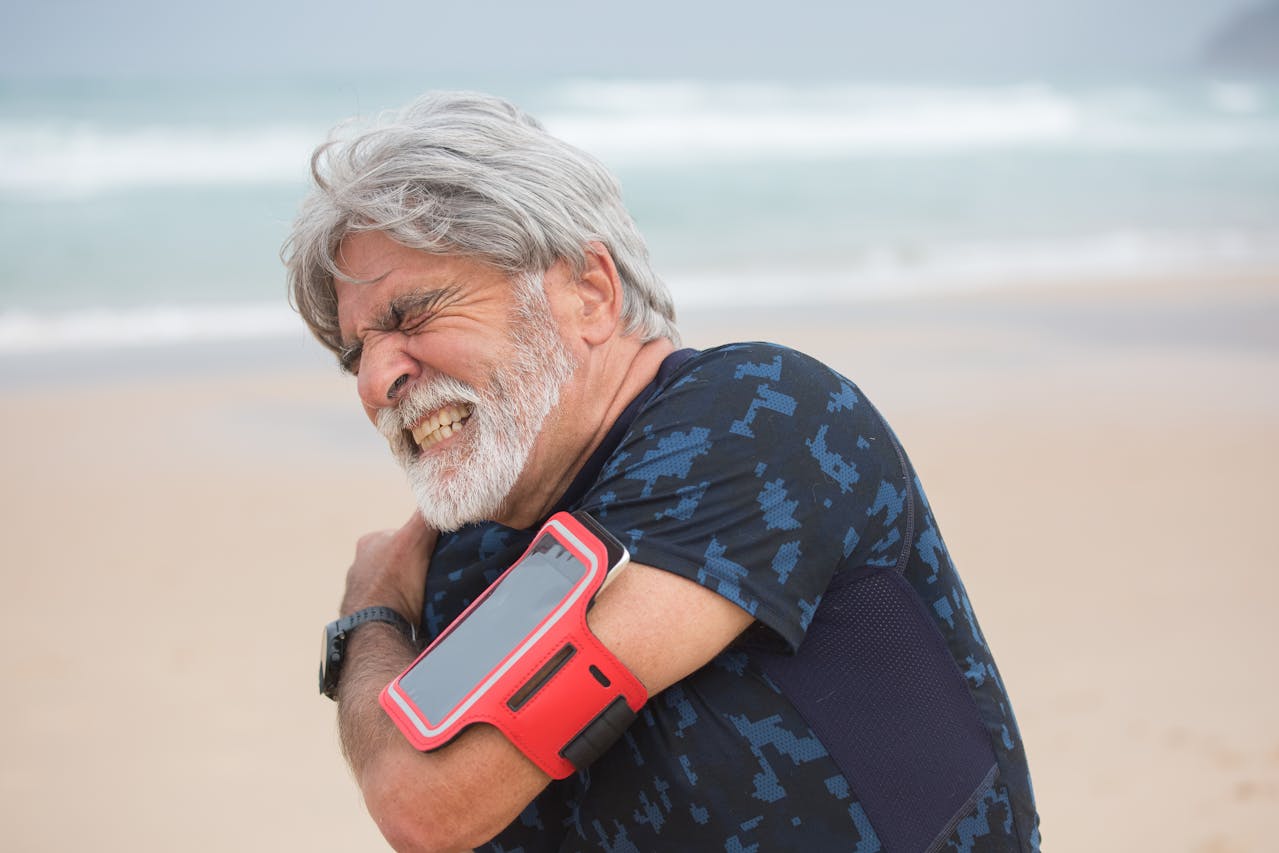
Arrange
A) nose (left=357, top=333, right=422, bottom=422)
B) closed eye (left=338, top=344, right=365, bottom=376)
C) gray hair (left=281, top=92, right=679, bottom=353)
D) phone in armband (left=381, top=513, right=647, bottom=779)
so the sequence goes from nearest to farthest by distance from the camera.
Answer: phone in armband (left=381, top=513, right=647, bottom=779) < gray hair (left=281, top=92, right=679, bottom=353) < nose (left=357, top=333, right=422, bottom=422) < closed eye (left=338, top=344, right=365, bottom=376)

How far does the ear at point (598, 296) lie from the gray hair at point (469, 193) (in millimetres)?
19

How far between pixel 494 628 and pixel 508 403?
40cm

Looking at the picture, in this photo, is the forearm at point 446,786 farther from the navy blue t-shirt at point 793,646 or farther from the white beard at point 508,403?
the white beard at point 508,403

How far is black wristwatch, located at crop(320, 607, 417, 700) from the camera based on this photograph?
6.47 feet

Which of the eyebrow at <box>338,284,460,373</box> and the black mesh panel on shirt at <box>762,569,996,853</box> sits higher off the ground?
the eyebrow at <box>338,284,460,373</box>

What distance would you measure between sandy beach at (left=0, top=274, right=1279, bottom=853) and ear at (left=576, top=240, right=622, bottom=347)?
260 centimetres

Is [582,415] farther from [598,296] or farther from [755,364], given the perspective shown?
[755,364]

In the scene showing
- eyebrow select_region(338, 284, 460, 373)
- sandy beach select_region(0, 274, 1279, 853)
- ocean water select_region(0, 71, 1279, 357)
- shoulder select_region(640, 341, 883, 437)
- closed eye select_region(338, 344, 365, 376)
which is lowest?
sandy beach select_region(0, 274, 1279, 853)

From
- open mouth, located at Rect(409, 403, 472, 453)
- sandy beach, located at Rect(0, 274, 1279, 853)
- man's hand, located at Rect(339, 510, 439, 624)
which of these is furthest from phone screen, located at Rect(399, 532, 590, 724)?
sandy beach, located at Rect(0, 274, 1279, 853)

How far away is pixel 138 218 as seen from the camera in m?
14.0

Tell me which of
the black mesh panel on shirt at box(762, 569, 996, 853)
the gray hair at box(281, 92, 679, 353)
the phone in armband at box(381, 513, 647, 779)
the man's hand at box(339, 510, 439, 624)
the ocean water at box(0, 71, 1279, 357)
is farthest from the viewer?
the ocean water at box(0, 71, 1279, 357)

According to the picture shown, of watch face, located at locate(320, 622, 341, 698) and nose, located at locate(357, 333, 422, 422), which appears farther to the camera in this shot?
watch face, located at locate(320, 622, 341, 698)

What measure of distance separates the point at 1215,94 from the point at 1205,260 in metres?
18.3

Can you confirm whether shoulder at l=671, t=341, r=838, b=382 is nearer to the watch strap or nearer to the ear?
the ear
